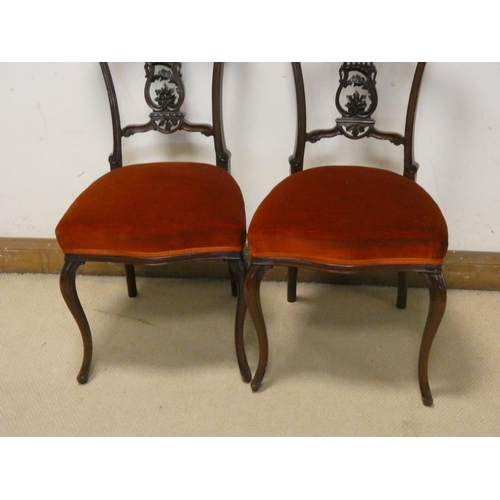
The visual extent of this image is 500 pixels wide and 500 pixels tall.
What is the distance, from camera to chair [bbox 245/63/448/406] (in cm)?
122

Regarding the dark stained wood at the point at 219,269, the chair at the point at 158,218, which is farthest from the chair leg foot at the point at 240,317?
the dark stained wood at the point at 219,269

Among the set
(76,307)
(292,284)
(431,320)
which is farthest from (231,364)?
(431,320)

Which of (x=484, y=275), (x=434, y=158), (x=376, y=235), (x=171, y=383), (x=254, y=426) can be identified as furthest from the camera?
(x=484, y=275)

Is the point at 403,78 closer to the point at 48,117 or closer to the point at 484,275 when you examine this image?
the point at 484,275

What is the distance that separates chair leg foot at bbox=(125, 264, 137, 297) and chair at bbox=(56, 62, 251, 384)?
0.37 meters

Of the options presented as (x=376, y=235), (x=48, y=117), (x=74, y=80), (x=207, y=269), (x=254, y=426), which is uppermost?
(x=74, y=80)

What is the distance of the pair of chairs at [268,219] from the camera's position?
4.04 feet

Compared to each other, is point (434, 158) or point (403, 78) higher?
point (403, 78)

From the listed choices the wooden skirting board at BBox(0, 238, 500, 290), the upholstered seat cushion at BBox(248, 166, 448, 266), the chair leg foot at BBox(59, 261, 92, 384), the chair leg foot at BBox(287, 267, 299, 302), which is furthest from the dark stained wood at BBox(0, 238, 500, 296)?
the upholstered seat cushion at BBox(248, 166, 448, 266)

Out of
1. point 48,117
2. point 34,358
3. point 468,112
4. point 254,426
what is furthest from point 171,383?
point 468,112

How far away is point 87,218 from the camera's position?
1.30 metres

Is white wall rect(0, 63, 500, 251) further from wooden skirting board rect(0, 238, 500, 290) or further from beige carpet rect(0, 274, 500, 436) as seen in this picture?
beige carpet rect(0, 274, 500, 436)

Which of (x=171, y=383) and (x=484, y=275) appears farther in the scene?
(x=484, y=275)

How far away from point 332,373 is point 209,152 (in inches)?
32.6
